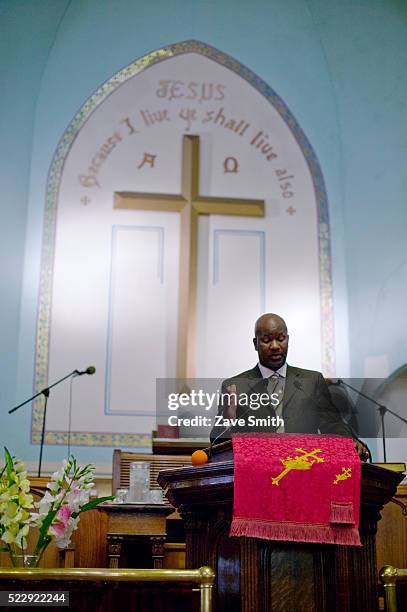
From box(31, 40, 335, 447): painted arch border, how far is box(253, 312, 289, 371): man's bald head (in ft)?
11.3

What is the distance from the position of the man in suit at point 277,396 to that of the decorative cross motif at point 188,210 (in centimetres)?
349

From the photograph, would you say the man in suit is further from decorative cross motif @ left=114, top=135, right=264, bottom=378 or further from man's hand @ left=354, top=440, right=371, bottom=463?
decorative cross motif @ left=114, top=135, right=264, bottom=378

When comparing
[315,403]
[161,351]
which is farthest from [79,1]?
[315,403]

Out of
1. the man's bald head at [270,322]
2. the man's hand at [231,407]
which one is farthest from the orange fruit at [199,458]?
the man's bald head at [270,322]

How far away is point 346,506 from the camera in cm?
248

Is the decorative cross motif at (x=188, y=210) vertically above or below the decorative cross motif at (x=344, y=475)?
above

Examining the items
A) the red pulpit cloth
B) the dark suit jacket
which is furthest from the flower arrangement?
the dark suit jacket

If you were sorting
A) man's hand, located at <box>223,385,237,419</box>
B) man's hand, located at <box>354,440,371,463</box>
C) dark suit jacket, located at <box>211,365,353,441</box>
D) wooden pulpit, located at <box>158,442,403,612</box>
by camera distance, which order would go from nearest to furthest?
wooden pulpit, located at <box>158,442,403,612</box>, man's hand, located at <box>354,440,371,463</box>, man's hand, located at <box>223,385,237,419</box>, dark suit jacket, located at <box>211,365,353,441</box>

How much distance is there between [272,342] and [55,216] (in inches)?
163

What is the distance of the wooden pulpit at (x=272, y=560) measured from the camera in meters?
2.44

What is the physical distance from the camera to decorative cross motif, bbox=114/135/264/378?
664 centimetres

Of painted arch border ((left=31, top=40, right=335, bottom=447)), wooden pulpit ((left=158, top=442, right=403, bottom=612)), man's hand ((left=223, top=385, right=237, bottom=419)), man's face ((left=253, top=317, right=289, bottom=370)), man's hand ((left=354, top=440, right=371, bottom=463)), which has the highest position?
painted arch border ((left=31, top=40, right=335, bottom=447))

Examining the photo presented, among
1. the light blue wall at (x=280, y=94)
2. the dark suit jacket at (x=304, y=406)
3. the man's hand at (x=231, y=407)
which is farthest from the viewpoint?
the light blue wall at (x=280, y=94)

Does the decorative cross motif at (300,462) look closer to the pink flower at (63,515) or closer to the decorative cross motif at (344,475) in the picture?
the decorative cross motif at (344,475)
